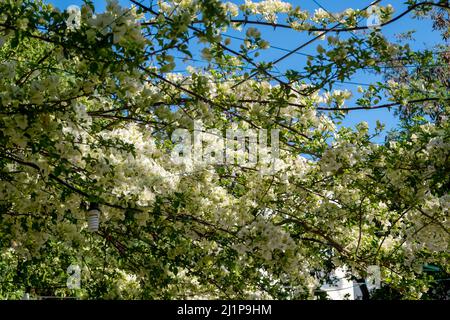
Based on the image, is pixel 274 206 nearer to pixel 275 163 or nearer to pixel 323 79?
pixel 275 163

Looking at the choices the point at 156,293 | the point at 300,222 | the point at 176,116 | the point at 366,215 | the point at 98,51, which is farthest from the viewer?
the point at 366,215

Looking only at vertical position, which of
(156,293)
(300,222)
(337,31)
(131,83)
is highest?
(337,31)

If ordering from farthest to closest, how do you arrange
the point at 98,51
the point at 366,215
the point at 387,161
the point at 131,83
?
the point at 366,215, the point at 387,161, the point at 131,83, the point at 98,51

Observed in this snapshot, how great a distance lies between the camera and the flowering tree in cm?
235

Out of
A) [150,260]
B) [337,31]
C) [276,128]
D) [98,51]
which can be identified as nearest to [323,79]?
[337,31]

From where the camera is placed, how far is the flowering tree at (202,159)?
2.35 meters

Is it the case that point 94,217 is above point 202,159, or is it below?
below

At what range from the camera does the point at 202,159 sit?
4.46 m

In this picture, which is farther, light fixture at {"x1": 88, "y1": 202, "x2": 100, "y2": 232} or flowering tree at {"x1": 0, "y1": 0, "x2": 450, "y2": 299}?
light fixture at {"x1": 88, "y1": 202, "x2": 100, "y2": 232}

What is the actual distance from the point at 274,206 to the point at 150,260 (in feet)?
3.94

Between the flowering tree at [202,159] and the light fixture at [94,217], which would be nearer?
the flowering tree at [202,159]

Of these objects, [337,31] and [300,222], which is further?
[300,222]

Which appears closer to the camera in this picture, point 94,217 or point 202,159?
point 94,217

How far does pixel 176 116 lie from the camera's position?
2893mm
